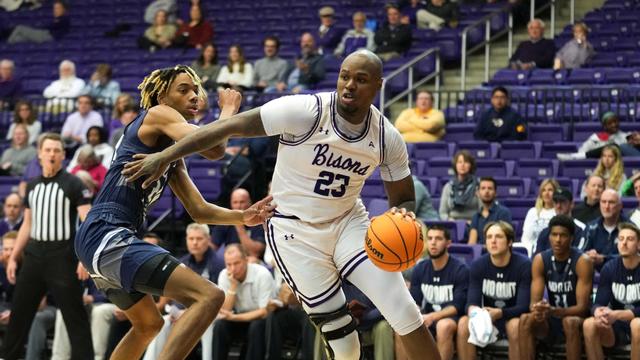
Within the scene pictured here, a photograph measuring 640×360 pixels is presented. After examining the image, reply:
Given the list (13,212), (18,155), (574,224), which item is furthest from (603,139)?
(18,155)

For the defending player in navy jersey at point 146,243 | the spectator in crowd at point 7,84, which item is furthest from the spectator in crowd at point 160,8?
the defending player in navy jersey at point 146,243

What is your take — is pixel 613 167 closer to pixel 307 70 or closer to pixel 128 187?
pixel 307 70

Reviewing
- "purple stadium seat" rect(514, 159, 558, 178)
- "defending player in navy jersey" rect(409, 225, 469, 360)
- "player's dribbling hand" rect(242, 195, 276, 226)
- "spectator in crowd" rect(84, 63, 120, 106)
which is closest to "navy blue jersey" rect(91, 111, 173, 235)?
"player's dribbling hand" rect(242, 195, 276, 226)

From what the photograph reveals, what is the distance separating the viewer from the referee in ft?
32.8

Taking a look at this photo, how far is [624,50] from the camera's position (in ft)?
49.5

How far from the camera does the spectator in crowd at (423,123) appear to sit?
13492mm

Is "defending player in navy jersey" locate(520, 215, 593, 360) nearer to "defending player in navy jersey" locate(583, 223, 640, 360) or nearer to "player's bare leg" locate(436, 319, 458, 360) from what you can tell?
"defending player in navy jersey" locate(583, 223, 640, 360)

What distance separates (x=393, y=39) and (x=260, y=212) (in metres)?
9.31

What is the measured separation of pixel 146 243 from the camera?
635cm

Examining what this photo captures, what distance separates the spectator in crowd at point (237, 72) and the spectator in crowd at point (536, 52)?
3605 millimetres

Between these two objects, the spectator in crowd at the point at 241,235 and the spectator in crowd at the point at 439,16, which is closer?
the spectator in crowd at the point at 241,235

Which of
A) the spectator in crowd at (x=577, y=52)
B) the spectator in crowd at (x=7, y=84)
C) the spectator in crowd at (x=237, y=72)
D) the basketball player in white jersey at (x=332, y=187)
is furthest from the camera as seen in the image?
the spectator in crowd at (x=7, y=84)

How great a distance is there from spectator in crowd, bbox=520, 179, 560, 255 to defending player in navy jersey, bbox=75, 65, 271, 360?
4632mm

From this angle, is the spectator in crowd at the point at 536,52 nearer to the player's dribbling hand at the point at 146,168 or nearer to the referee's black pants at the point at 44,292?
the referee's black pants at the point at 44,292
